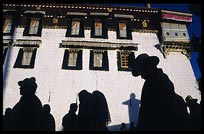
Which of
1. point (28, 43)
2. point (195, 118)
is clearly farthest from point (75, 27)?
point (195, 118)

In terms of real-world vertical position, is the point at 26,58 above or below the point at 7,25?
below

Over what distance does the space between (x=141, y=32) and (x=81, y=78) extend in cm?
737

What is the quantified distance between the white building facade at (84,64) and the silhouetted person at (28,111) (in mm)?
12005

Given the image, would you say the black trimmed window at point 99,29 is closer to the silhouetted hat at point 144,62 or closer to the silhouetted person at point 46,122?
the silhouetted person at point 46,122

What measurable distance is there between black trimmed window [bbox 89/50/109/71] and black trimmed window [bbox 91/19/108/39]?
1707 millimetres

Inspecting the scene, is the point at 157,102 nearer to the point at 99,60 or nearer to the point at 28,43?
the point at 99,60

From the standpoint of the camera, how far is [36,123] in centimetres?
514

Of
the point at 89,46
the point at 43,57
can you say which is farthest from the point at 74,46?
the point at 43,57

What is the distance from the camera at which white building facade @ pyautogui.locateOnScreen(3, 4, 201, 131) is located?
1812cm

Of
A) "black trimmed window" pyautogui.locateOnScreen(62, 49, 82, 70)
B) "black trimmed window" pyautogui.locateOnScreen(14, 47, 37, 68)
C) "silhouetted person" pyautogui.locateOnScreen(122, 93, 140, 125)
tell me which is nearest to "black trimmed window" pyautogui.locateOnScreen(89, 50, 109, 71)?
"black trimmed window" pyautogui.locateOnScreen(62, 49, 82, 70)

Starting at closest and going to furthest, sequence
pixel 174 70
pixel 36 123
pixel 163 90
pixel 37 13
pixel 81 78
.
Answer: pixel 163 90 → pixel 36 123 → pixel 81 78 → pixel 174 70 → pixel 37 13

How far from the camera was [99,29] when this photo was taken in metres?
22.0

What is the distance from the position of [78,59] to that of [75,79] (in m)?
1.95

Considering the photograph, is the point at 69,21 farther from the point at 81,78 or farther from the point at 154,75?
the point at 154,75
